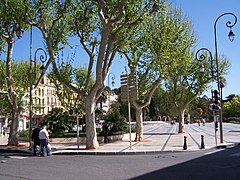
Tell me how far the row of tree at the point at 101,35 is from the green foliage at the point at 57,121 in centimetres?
415

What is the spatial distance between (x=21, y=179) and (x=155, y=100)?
7856cm

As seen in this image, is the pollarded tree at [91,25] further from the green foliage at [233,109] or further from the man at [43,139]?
the green foliage at [233,109]

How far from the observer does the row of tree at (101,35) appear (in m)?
17.8

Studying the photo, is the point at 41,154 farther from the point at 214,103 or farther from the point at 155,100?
the point at 155,100

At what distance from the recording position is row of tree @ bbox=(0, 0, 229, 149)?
17.8 m

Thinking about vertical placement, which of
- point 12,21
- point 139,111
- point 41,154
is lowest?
point 41,154

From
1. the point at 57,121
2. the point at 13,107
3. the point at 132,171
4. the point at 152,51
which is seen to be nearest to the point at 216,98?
the point at 152,51

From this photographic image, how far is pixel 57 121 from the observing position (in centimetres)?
2647

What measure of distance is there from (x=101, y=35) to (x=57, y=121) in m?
10.7

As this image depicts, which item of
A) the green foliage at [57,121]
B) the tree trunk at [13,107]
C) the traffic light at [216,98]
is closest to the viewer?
the traffic light at [216,98]

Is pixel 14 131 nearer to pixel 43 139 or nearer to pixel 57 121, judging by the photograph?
pixel 57 121

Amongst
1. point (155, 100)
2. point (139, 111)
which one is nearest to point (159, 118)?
point (155, 100)

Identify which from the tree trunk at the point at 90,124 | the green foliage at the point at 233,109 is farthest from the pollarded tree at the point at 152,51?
the green foliage at the point at 233,109

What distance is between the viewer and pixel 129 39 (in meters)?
21.5
